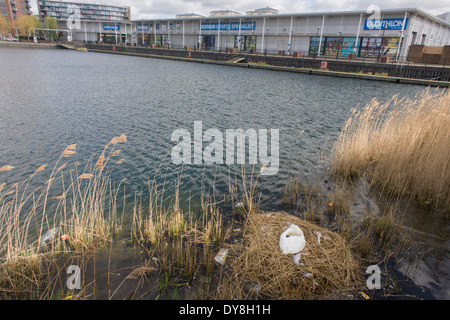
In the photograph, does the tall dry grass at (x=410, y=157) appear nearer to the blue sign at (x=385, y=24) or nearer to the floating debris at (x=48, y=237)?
the floating debris at (x=48, y=237)

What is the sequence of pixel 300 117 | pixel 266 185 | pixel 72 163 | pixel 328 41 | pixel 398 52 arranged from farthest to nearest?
pixel 328 41 < pixel 398 52 < pixel 300 117 < pixel 72 163 < pixel 266 185

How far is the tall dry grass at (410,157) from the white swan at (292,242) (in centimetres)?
341

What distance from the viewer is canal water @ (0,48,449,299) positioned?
302 inches

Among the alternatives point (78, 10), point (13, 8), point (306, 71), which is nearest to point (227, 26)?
point (306, 71)

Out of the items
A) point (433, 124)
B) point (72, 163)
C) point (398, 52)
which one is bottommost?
point (72, 163)

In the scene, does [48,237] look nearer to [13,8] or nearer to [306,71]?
[306,71]

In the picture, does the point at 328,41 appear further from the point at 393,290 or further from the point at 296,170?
the point at 393,290

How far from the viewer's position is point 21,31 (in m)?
98.9

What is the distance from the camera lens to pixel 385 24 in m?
39.8

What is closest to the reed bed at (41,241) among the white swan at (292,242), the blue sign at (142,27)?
the white swan at (292,242)

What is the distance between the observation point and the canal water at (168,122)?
7.67 meters

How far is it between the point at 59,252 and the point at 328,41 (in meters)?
50.4

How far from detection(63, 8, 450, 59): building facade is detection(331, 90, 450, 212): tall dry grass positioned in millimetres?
37689
